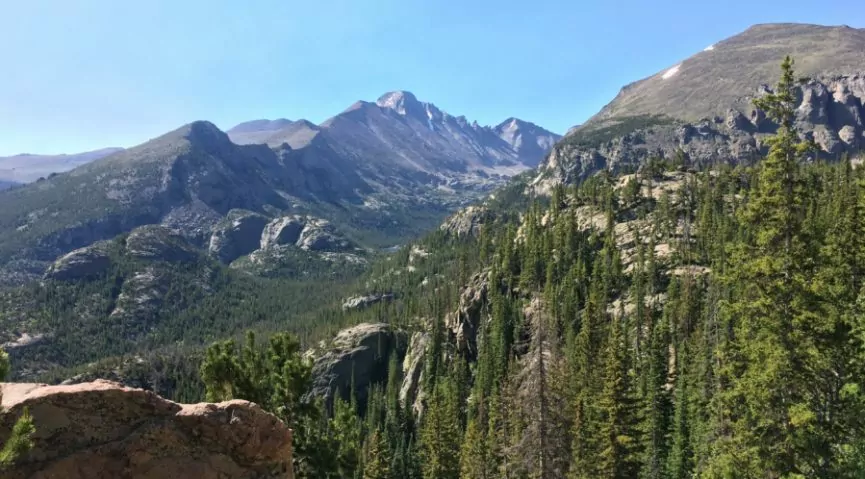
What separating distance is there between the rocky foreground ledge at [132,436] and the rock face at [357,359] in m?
126

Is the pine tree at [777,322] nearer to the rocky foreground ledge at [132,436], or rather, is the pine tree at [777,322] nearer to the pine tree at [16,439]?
the rocky foreground ledge at [132,436]

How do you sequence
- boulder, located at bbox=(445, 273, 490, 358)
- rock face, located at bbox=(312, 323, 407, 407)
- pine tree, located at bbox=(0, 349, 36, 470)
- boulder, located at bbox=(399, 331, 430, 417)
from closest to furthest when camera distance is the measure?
pine tree, located at bbox=(0, 349, 36, 470)
boulder, located at bbox=(399, 331, 430, 417)
boulder, located at bbox=(445, 273, 490, 358)
rock face, located at bbox=(312, 323, 407, 407)

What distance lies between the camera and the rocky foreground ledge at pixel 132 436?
12.6 metres

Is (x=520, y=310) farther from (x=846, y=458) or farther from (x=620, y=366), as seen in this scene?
(x=846, y=458)

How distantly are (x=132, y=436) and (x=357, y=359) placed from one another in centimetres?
13999

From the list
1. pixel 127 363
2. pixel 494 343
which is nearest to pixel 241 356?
pixel 494 343

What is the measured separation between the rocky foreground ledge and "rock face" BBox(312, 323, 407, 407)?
126 metres

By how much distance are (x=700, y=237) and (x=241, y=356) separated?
380ft

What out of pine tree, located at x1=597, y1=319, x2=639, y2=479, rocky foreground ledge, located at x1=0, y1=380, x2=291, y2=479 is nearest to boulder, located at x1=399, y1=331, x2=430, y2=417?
pine tree, located at x1=597, y1=319, x2=639, y2=479

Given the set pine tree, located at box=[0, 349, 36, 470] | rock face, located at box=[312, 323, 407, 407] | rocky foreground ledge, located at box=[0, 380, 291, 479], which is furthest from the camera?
rock face, located at box=[312, 323, 407, 407]

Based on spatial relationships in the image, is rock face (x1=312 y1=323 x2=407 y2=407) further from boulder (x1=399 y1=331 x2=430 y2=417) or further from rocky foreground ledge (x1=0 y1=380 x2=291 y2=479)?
rocky foreground ledge (x1=0 y1=380 x2=291 y2=479)

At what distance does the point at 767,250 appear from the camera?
72.0 feet

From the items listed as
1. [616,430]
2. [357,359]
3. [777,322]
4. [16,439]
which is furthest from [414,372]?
[16,439]

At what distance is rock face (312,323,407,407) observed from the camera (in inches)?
5684
